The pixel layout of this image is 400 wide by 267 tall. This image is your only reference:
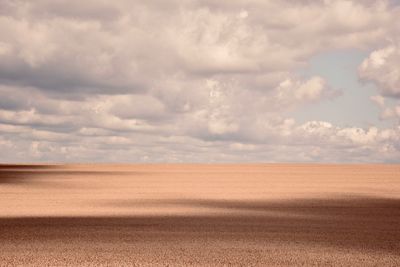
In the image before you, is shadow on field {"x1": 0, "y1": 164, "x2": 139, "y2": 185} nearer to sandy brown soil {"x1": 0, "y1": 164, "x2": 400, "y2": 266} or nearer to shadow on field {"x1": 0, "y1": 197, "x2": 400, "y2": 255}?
sandy brown soil {"x1": 0, "y1": 164, "x2": 400, "y2": 266}

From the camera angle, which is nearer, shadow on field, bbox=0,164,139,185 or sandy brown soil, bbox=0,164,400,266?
sandy brown soil, bbox=0,164,400,266

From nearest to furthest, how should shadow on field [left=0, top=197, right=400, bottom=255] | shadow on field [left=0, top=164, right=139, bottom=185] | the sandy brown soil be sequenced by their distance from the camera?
the sandy brown soil
shadow on field [left=0, top=197, right=400, bottom=255]
shadow on field [left=0, top=164, right=139, bottom=185]

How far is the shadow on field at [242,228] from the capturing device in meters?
14.5

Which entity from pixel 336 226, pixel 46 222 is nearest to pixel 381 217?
pixel 336 226

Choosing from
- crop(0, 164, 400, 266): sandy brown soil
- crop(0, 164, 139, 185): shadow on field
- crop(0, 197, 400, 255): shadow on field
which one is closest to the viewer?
crop(0, 164, 400, 266): sandy brown soil

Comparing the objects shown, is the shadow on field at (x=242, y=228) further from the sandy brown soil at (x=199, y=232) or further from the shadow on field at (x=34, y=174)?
the shadow on field at (x=34, y=174)

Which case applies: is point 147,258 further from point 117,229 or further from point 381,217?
point 381,217

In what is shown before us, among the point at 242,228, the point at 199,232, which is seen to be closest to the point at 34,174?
the point at 242,228

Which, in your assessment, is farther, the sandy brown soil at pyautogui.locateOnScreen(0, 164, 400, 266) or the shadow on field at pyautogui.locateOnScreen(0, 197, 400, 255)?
the shadow on field at pyautogui.locateOnScreen(0, 197, 400, 255)

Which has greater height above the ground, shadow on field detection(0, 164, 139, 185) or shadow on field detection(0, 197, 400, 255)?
shadow on field detection(0, 164, 139, 185)

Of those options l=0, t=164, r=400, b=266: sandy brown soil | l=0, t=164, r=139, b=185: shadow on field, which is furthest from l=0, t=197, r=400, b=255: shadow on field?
l=0, t=164, r=139, b=185: shadow on field

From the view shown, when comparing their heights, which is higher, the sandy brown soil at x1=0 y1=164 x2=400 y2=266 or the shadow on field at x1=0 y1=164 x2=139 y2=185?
the shadow on field at x1=0 y1=164 x2=139 y2=185

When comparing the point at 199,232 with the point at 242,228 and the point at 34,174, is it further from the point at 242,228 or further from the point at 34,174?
the point at 34,174

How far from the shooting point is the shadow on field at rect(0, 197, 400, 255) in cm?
1454
